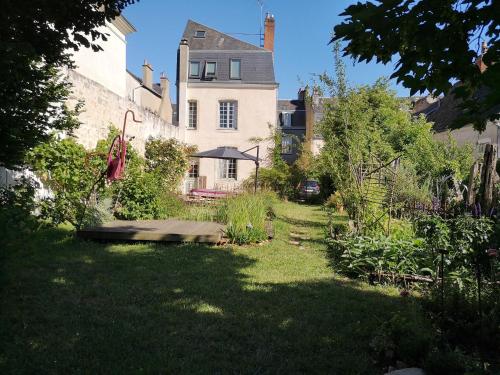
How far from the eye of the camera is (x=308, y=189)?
2305 cm

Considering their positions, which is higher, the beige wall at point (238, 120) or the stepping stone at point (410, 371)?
the beige wall at point (238, 120)

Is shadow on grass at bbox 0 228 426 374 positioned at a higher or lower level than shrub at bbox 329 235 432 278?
lower

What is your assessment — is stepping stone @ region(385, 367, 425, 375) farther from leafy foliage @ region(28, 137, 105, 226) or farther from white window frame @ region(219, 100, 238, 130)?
white window frame @ region(219, 100, 238, 130)

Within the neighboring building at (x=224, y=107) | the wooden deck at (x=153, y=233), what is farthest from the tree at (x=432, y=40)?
the neighboring building at (x=224, y=107)

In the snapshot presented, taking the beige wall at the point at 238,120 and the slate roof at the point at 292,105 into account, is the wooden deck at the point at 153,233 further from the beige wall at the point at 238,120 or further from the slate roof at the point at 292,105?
the slate roof at the point at 292,105

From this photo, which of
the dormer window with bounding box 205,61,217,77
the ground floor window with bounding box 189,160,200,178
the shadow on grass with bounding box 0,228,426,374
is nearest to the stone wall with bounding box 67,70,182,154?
the shadow on grass with bounding box 0,228,426,374

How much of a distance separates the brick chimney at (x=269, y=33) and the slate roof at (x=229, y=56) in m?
1.12

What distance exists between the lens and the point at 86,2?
418 cm

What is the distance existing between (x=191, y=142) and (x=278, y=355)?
21.7 m

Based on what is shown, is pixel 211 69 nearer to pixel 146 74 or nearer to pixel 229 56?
pixel 229 56

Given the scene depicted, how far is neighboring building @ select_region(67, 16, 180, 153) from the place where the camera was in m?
10.9

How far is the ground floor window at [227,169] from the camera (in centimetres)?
2431

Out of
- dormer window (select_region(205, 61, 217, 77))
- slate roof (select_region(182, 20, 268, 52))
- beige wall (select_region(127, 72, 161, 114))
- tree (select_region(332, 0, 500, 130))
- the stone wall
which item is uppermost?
slate roof (select_region(182, 20, 268, 52))

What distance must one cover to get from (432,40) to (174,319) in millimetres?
3239
